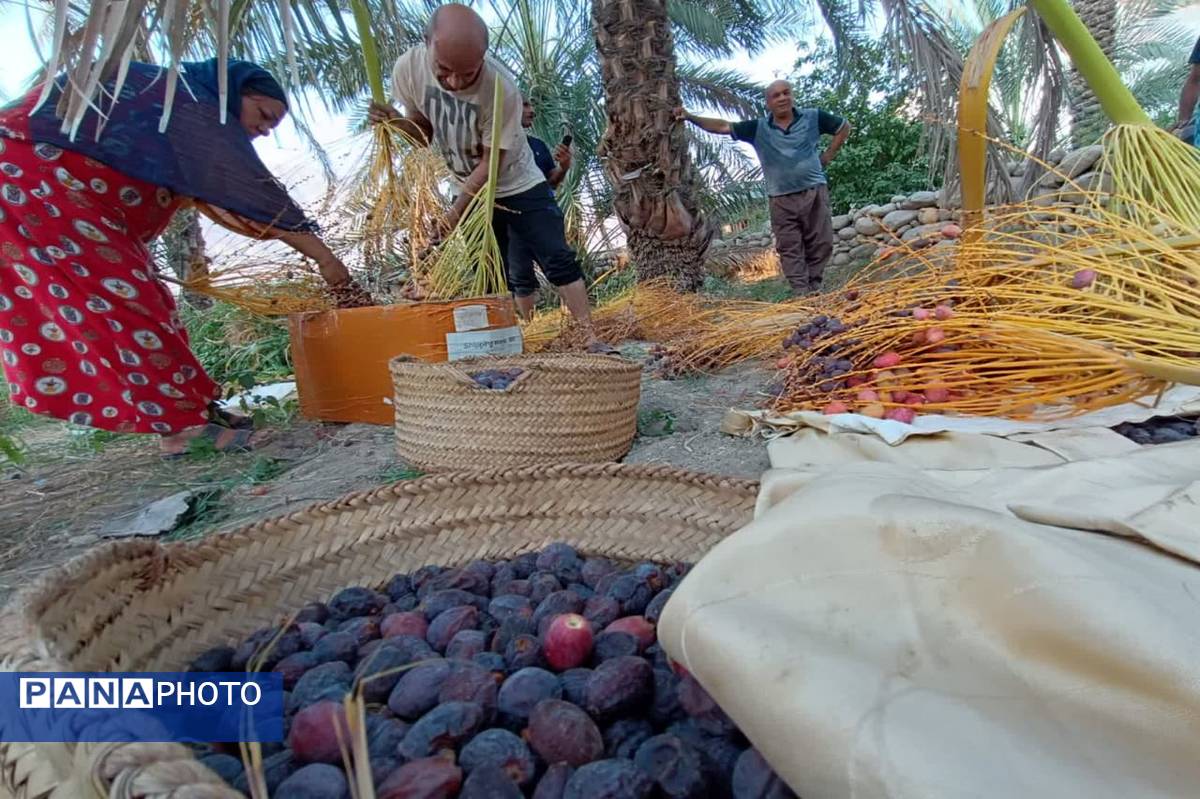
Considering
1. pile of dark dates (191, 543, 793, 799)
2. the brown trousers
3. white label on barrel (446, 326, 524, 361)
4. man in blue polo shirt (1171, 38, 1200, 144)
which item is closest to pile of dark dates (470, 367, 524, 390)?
white label on barrel (446, 326, 524, 361)

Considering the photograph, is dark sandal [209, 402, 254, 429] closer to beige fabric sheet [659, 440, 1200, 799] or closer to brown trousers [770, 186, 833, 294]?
beige fabric sheet [659, 440, 1200, 799]

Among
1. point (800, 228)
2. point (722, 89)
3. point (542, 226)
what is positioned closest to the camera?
point (542, 226)

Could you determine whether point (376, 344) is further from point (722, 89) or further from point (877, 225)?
point (722, 89)

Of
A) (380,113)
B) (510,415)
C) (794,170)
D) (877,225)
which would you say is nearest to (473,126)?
(380,113)

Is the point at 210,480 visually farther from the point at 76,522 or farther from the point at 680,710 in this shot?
the point at 680,710

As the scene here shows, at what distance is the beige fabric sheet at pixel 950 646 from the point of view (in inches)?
19.7

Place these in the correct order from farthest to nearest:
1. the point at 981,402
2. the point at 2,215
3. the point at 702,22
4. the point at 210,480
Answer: the point at 702,22, the point at 210,480, the point at 2,215, the point at 981,402

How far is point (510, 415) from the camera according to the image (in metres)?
2.00

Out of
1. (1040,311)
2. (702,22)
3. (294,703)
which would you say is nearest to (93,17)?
(294,703)

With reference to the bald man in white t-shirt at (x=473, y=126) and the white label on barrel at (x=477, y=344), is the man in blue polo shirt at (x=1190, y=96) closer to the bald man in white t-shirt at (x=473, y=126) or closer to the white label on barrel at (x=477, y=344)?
the bald man in white t-shirt at (x=473, y=126)

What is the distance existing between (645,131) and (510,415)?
10.9ft

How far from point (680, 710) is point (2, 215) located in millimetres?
2550

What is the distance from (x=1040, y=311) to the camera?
5.87 ft

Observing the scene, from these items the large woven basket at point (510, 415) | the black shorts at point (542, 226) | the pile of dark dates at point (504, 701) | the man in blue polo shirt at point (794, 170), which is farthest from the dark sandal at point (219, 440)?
the man in blue polo shirt at point (794, 170)
